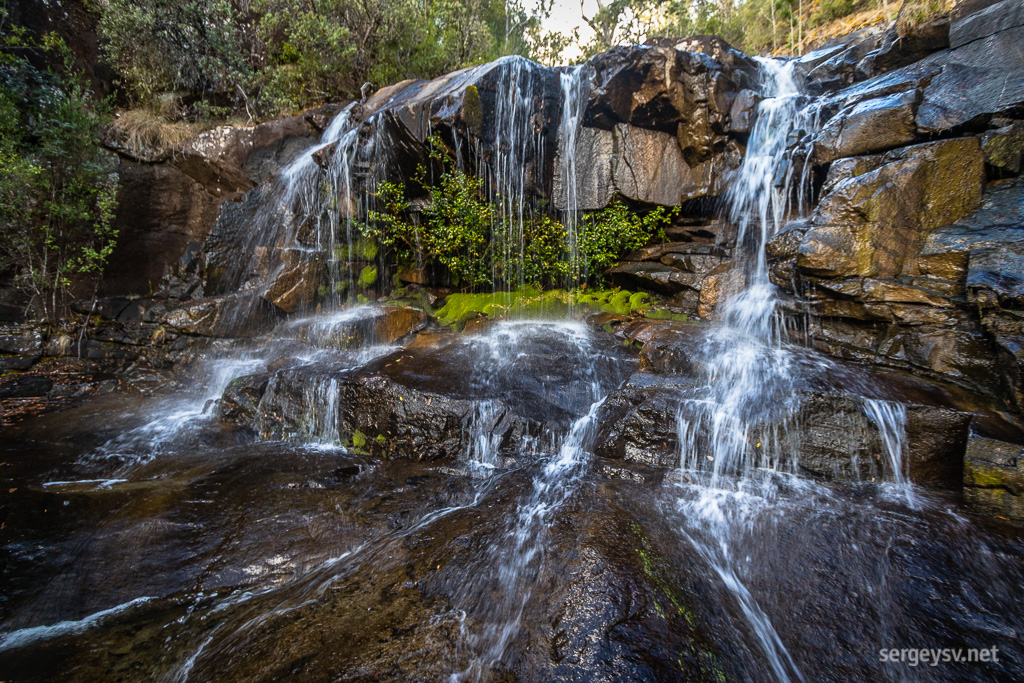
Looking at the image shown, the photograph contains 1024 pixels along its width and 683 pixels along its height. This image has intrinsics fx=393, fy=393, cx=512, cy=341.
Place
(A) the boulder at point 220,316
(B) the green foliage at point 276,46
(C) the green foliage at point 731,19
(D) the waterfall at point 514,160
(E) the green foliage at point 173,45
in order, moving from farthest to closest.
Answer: (C) the green foliage at point 731,19
(B) the green foliage at point 276,46
(E) the green foliage at point 173,45
(D) the waterfall at point 514,160
(A) the boulder at point 220,316

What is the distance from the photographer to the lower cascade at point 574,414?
2488mm

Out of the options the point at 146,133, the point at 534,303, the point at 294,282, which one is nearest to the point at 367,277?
the point at 294,282

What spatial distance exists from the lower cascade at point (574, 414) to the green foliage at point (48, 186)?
1919 mm

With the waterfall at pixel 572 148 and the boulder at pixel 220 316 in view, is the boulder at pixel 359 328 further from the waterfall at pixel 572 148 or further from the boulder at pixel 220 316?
the waterfall at pixel 572 148

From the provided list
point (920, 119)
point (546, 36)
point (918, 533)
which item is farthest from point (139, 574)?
point (546, 36)

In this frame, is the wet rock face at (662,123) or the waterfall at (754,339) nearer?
the waterfall at (754,339)

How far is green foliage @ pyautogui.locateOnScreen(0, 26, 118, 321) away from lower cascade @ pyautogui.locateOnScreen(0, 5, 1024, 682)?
6.30 feet

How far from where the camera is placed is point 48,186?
755 cm

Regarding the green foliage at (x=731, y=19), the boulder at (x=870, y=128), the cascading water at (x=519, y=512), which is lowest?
the cascading water at (x=519, y=512)

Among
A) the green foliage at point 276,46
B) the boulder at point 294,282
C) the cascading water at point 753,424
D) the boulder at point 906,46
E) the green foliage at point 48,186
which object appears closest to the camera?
the cascading water at point 753,424

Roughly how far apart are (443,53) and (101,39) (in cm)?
957

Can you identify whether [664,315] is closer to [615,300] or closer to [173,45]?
[615,300]

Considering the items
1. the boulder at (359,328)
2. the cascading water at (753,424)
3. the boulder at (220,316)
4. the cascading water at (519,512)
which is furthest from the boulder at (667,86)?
the boulder at (220,316)

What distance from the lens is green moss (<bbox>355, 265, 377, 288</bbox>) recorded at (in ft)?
30.2
